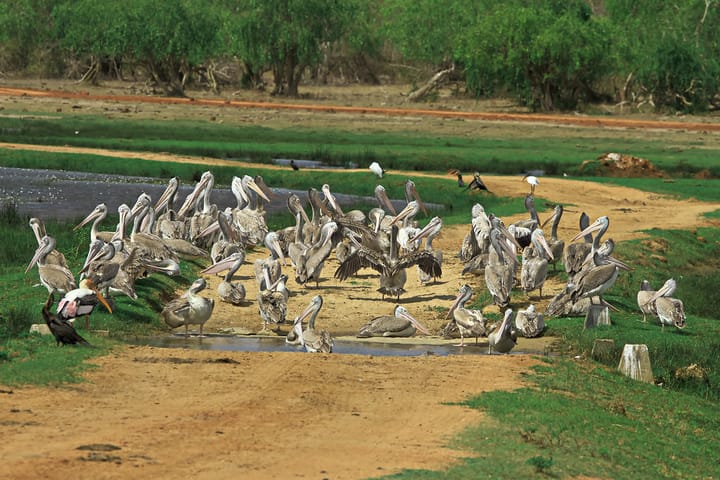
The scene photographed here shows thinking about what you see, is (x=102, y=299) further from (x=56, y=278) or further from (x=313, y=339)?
(x=313, y=339)

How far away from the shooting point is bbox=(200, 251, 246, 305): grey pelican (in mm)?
18406

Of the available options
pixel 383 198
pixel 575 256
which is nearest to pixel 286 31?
pixel 383 198

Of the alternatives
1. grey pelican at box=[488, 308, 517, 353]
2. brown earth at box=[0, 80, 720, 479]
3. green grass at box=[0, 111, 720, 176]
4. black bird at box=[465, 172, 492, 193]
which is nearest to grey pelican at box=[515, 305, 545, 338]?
brown earth at box=[0, 80, 720, 479]

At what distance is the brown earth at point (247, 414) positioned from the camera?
911 centimetres

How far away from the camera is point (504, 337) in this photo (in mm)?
15414

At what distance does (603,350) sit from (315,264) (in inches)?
214

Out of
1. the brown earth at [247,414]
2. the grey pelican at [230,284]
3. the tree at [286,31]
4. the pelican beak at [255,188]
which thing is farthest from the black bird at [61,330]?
the tree at [286,31]

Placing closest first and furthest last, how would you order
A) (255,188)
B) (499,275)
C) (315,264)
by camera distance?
(499,275) < (315,264) < (255,188)

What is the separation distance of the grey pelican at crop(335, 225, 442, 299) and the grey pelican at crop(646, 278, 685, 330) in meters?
3.46

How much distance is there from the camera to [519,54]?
2341 inches

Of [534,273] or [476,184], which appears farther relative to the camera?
[476,184]

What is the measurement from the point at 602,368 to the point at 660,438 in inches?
109

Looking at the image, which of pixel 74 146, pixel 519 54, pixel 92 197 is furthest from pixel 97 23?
pixel 92 197

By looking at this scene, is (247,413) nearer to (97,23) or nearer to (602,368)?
(602,368)
